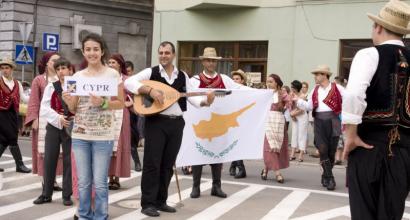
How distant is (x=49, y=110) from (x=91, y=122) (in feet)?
5.03

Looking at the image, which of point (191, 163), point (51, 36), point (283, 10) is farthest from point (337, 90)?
point (51, 36)

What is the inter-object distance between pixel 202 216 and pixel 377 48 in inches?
144

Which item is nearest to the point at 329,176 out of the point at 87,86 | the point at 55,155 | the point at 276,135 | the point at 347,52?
the point at 276,135

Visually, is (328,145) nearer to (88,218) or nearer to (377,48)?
(88,218)

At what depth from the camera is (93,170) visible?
18.9 ft

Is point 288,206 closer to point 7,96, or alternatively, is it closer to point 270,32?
point 7,96

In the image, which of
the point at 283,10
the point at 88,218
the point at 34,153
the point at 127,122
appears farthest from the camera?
the point at 283,10

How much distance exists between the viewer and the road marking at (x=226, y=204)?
7.09 m

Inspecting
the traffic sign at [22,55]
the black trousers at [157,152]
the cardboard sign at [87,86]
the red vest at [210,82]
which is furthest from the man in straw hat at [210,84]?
the traffic sign at [22,55]

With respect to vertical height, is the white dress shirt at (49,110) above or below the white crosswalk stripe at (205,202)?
above

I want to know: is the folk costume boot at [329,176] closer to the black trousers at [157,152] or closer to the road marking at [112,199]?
the road marking at [112,199]

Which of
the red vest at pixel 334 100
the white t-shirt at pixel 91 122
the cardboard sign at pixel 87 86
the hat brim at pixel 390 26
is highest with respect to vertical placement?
the hat brim at pixel 390 26

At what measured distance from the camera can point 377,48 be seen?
13.2 ft

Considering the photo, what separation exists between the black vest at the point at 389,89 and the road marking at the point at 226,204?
132 inches
